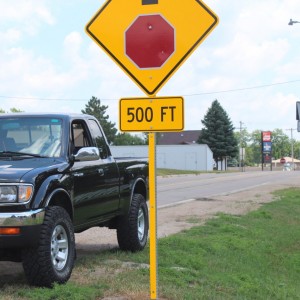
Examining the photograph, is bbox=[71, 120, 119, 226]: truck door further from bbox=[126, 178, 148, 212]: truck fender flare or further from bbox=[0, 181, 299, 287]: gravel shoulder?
bbox=[0, 181, 299, 287]: gravel shoulder

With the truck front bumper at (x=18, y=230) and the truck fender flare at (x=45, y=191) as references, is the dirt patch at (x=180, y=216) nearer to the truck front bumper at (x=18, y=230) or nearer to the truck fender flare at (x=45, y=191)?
the truck fender flare at (x=45, y=191)

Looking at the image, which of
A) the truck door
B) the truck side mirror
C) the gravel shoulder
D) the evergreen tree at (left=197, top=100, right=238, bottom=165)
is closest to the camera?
the truck side mirror

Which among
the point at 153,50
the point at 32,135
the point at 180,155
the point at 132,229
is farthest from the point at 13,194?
the point at 180,155

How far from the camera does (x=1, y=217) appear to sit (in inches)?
199

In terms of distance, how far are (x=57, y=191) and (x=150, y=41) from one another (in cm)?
192

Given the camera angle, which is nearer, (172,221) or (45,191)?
(45,191)

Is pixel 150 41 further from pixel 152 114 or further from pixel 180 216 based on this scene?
pixel 180 216

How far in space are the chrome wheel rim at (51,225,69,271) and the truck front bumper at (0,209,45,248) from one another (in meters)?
0.39

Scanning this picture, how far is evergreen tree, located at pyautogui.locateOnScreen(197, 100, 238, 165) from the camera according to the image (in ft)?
279

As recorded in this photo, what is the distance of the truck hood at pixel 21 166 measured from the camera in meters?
5.18

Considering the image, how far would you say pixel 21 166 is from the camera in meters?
5.43

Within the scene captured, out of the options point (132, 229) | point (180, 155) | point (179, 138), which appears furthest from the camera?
point (179, 138)

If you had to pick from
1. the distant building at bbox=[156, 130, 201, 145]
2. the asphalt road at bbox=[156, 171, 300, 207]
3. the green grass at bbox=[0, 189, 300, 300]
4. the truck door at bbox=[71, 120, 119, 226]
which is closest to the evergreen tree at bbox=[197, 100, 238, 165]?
the distant building at bbox=[156, 130, 201, 145]

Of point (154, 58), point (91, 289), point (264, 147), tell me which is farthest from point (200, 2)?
point (264, 147)
